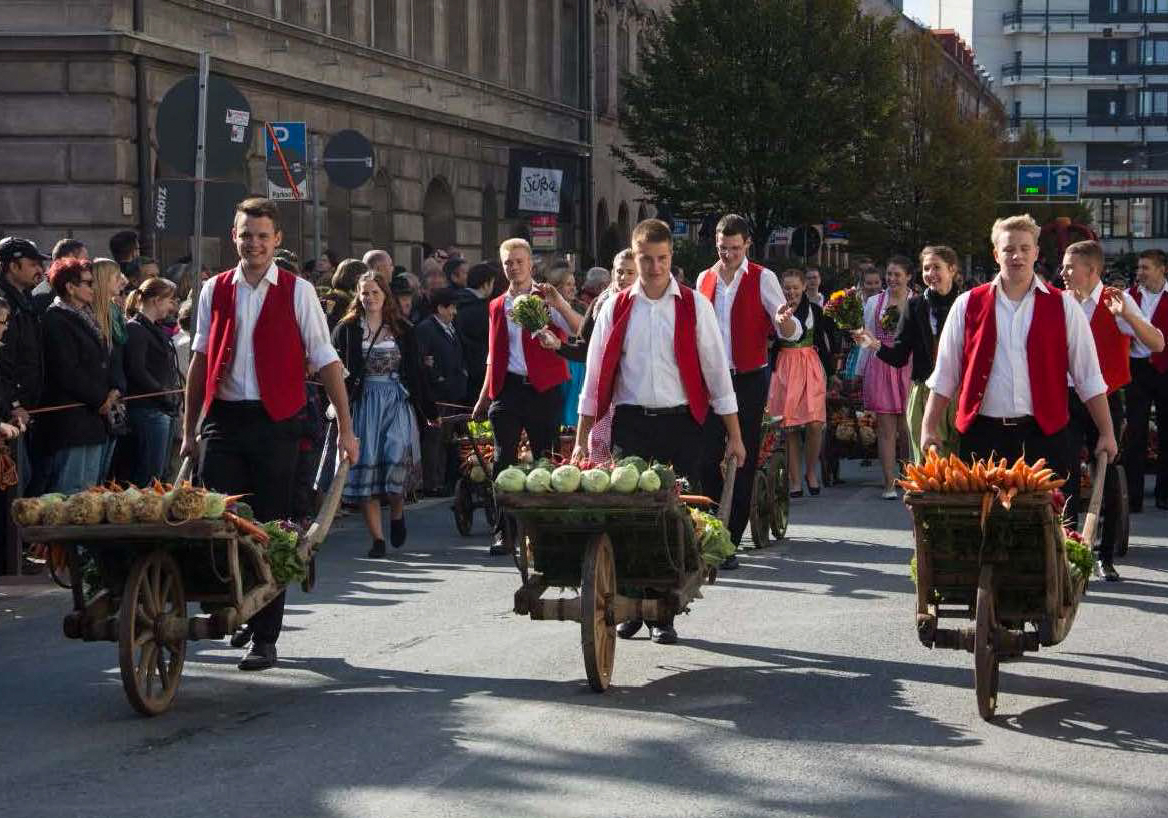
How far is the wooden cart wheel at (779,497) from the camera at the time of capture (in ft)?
46.9

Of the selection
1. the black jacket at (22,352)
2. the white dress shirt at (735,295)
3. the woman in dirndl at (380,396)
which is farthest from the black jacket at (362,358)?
the white dress shirt at (735,295)

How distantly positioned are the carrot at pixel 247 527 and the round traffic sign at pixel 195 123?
5.46 m

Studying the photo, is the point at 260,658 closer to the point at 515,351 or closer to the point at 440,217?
the point at 515,351

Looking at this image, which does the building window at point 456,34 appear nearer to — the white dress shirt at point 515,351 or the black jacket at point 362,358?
the black jacket at point 362,358

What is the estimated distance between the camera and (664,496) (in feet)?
27.9

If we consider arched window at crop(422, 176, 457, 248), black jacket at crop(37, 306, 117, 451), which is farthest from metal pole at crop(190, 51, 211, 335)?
arched window at crop(422, 176, 457, 248)

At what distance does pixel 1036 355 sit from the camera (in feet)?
29.3

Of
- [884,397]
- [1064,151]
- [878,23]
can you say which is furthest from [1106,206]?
[884,397]

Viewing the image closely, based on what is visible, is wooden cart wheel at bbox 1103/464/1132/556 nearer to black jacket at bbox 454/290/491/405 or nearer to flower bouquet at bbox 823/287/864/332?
flower bouquet at bbox 823/287/864/332

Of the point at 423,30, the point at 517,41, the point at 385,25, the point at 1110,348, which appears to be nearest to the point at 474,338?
the point at 1110,348

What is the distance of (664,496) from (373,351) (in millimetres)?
5751

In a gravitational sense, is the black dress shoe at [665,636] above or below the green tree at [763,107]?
below

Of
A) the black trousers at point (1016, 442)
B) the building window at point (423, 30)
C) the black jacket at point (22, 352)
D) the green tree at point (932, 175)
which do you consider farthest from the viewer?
the green tree at point (932, 175)

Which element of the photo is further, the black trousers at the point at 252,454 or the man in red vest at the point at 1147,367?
the man in red vest at the point at 1147,367
